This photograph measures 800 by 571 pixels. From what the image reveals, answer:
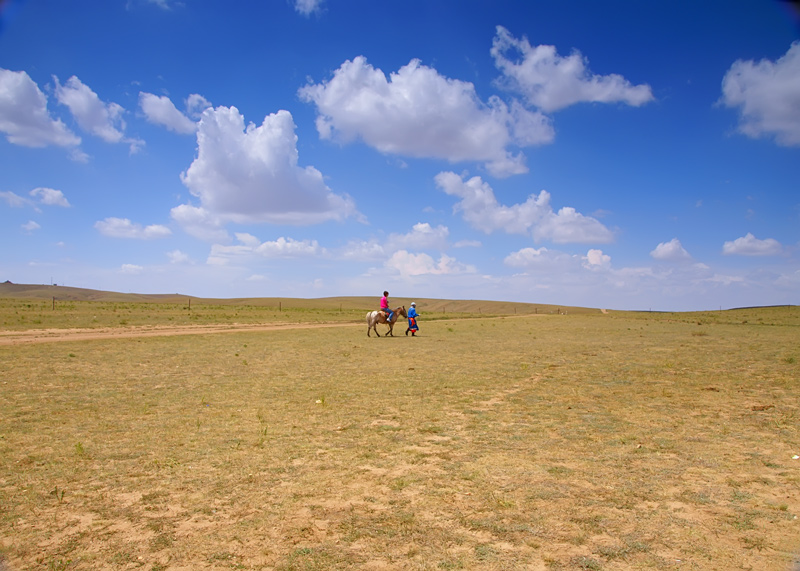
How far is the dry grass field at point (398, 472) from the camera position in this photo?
15.6 ft

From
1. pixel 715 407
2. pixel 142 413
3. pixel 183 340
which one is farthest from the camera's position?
pixel 183 340

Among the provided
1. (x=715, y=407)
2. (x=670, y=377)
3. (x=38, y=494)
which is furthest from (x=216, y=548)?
(x=670, y=377)

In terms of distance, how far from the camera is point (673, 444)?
8.11 meters

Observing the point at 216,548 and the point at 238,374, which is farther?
the point at 238,374

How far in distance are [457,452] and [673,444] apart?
11.6ft

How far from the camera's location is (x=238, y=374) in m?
15.4

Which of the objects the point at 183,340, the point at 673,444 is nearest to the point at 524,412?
the point at 673,444

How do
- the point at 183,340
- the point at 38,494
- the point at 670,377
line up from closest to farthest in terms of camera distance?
the point at 38,494
the point at 670,377
the point at 183,340

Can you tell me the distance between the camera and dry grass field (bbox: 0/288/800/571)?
4.76 meters

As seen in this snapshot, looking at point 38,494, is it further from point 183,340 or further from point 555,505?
point 183,340

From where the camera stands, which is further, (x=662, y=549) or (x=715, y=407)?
(x=715, y=407)

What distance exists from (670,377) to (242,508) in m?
13.4

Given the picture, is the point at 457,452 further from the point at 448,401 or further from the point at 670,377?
the point at 670,377

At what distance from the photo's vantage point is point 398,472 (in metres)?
6.83
